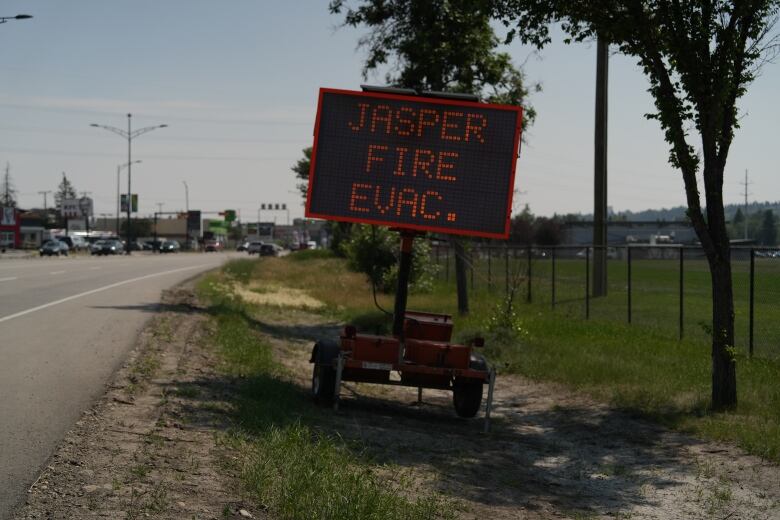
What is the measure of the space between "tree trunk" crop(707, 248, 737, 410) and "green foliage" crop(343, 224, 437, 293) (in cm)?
2099

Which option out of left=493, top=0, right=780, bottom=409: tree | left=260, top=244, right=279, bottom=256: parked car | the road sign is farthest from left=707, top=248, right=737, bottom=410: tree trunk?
the road sign

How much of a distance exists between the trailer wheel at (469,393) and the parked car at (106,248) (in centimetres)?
8223

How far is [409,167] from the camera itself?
38.7ft

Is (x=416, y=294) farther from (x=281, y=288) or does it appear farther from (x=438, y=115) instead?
(x=438, y=115)

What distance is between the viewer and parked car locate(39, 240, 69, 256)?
266 ft

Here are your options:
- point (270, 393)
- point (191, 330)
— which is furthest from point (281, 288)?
point (270, 393)

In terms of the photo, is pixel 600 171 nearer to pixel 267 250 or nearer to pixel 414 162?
pixel 414 162

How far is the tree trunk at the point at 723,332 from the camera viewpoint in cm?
1266

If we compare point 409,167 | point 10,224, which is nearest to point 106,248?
point 10,224

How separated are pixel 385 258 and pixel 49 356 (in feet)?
66.7

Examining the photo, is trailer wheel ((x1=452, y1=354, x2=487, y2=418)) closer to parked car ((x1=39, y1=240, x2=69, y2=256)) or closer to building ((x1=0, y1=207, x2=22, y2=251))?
parked car ((x1=39, y1=240, x2=69, y2=256))

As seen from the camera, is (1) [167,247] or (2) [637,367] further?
(1) [167,247]

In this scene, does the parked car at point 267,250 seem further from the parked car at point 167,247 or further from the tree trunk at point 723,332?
the tree trunk at point 723,332

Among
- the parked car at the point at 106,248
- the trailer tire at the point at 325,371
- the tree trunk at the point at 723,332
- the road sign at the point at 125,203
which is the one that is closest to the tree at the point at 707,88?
the tree trunk at the point at 723,332
